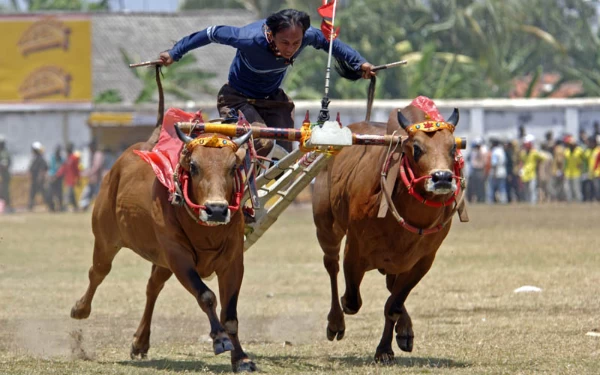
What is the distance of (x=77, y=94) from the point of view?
34719mm

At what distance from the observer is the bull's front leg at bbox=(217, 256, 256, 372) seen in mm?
8344

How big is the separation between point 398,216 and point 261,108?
6.07ft

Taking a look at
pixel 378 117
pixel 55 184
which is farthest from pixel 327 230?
pixel 378 117

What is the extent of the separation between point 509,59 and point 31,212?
2209 centimetres

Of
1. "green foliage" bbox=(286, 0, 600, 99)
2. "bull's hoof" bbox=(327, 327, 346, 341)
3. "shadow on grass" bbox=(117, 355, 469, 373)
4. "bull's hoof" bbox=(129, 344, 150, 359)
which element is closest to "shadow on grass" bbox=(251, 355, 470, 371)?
"shadow on grass" bbox=(117, 355, 469, 373)

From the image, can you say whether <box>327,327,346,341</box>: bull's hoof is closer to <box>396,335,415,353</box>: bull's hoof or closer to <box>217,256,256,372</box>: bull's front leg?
<box>396,335,415,353</box>: bull's hoof

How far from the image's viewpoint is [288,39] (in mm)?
9234

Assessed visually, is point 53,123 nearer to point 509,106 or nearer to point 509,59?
point 509,106

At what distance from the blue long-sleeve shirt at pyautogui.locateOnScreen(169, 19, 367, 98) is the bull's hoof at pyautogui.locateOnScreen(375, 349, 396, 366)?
7.58ft

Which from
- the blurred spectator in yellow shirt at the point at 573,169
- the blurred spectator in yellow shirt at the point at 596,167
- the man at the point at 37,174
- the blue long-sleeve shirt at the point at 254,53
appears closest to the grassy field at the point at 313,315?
the blue long-sleeve shirt at the point at 254,53

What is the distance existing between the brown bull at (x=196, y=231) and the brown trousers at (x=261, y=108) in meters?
0.76

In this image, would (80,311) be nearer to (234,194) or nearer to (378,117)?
(234,194)

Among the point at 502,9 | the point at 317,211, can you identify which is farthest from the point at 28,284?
the point at 502,9

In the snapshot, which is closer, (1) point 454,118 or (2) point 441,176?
(2) point 441,176
